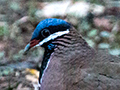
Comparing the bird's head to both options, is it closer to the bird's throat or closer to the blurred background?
the bird's throat

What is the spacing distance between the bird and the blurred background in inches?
48.8

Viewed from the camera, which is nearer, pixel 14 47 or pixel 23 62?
pixel 23 62

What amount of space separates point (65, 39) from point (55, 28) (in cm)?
18

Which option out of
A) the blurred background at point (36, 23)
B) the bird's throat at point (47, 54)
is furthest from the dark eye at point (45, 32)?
the blurred background at point (36, 23)

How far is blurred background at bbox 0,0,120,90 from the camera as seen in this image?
3.86 metres

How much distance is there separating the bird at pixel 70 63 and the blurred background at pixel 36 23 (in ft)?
4.07

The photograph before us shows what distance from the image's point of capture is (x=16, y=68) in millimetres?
3723

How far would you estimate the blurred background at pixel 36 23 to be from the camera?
12.7 feet

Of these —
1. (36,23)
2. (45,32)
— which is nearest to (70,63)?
(45,32)

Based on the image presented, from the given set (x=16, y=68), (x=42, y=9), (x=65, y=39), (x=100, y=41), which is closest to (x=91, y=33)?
(x=100, y=41)

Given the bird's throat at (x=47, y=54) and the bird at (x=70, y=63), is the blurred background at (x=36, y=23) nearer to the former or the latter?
the bird's throat at (x=47, y=54)

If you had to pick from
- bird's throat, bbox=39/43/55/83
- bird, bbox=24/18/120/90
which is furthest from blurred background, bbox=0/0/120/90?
bird, bbox=24/18/120/90

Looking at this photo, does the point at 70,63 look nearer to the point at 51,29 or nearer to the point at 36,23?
the point at 51,29

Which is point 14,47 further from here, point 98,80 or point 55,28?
point 98,80
